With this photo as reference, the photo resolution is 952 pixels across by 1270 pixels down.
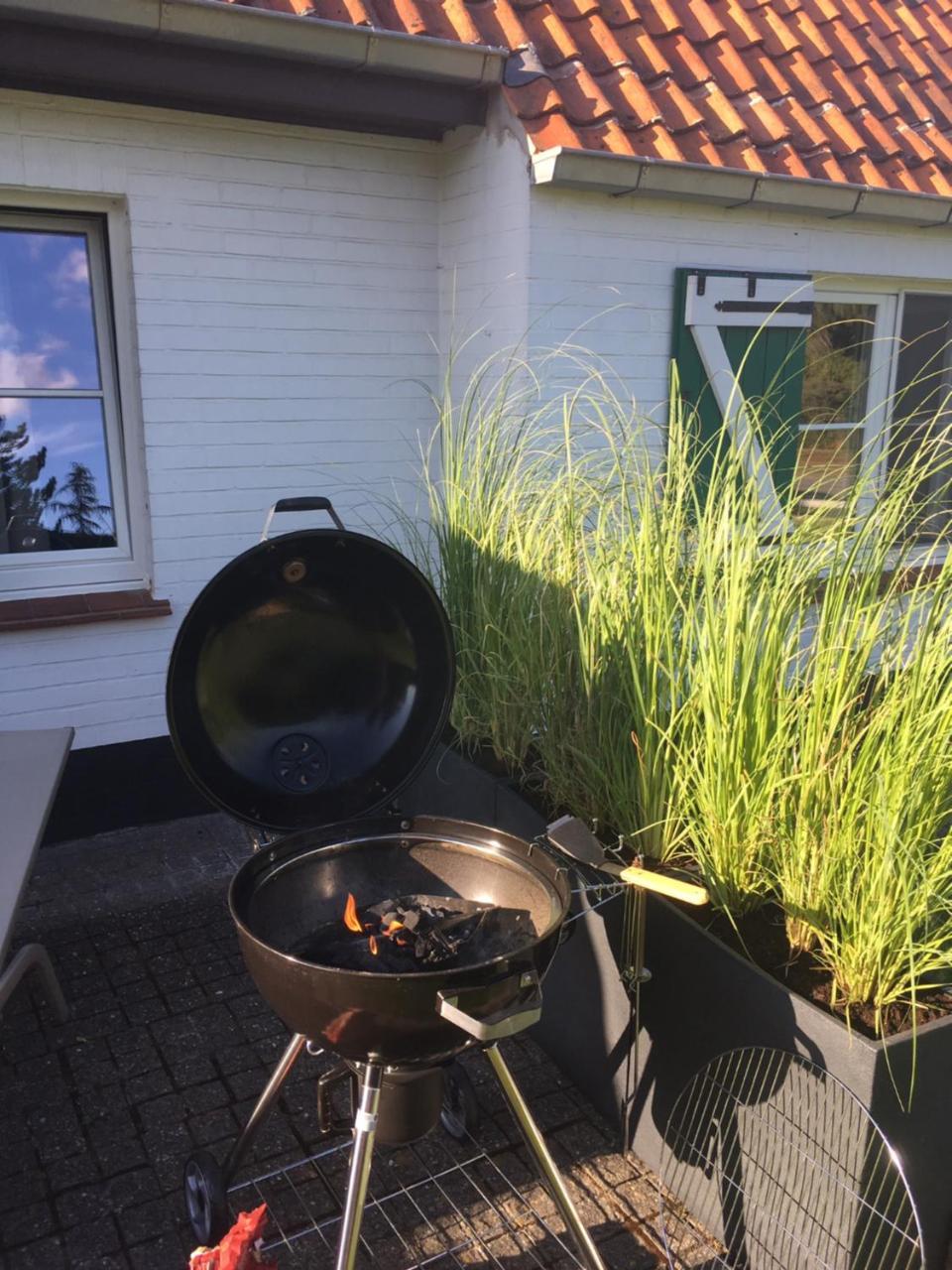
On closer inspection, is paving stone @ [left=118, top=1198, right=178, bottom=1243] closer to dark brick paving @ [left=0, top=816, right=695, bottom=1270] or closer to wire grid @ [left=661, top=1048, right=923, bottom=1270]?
dark brick paving @ [left=0, top=816, right=695, bottom=1270]

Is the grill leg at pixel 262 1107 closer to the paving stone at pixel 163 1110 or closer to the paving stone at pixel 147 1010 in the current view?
the paving stone at pixel 163 1110

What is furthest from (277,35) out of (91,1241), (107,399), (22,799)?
(91,1241)

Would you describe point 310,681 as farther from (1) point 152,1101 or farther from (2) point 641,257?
(2) point 641,257

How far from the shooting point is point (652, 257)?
4.32 meters

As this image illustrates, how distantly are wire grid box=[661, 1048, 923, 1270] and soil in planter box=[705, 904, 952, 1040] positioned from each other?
0.16 m

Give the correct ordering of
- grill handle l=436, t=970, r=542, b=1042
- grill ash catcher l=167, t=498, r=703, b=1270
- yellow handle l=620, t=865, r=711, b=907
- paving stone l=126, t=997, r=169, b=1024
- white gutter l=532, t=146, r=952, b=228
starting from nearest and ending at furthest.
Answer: grill handle l=436, t=970, r=542, b=1042, grill ash catcher l=167, t=498, r=703, b=1270, yellow handle l=620, t=865, r=711, b=907, paving stone l=126, t=997, r=169, b=1024, white gutter l=532, t=146, r=952, b=228

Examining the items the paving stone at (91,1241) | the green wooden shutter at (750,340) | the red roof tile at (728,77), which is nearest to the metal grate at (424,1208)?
the paving stone at (91,1241)

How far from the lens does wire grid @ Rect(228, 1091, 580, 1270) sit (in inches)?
85.4

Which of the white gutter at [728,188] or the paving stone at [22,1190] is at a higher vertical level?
the white gutter at [728,188]

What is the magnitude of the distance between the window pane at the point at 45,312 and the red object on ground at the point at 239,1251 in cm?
321

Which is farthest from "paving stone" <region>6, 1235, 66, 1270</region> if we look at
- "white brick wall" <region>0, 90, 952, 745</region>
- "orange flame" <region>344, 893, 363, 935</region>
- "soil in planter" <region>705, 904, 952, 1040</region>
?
"white brick wall" <region>0, 90, 952, 745</region>

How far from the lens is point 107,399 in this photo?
4043mm

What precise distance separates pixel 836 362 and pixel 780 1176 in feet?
14.9

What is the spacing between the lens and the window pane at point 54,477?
3936 mm
